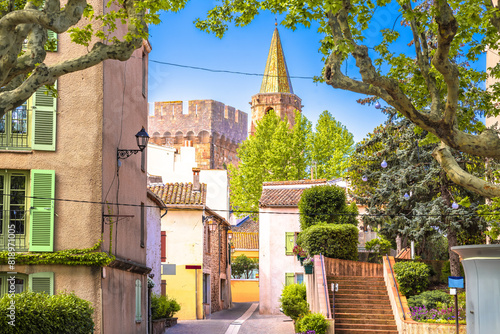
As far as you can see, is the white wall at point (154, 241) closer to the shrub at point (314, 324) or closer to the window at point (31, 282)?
the shrub at point (314, 324)

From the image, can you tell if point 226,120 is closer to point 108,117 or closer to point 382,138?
point 382,138

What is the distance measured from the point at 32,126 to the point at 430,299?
1367 centimetres

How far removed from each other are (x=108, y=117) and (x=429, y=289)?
13443mm

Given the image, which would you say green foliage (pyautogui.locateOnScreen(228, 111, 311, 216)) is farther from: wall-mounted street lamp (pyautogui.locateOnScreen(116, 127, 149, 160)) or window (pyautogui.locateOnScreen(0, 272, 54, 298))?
window (pyautogui.locateOnScreen(0, 272, 54, 298))

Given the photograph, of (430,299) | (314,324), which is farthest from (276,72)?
(314,324)

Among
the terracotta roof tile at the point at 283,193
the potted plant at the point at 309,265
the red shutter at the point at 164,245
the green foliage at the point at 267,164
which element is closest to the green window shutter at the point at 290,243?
the terracotta roof tile at the point at 283,193

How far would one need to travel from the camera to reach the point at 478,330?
11328 millimetres

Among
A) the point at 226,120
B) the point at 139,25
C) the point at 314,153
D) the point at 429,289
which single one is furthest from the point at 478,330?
the point at 226,120

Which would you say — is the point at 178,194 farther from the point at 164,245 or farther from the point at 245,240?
the point at 245,240

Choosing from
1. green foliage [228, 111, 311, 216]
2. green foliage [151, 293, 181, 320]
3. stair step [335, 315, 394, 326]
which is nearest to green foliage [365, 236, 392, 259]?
stair step [335, 315, 394, 326]

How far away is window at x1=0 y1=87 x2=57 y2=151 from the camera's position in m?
18.1

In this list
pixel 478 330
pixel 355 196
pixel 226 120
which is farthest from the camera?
pixel 226 120

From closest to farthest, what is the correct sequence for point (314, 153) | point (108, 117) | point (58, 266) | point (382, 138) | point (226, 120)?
point (58, 266)
point (108, 117)
point (382, 138)
point (314, 153)
point (226, 120)

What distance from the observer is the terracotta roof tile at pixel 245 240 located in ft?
187
